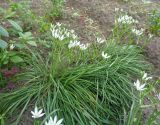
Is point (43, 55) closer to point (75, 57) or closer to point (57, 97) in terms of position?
point (75, 57)

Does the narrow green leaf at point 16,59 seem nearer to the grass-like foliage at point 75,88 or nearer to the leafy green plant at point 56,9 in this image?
the grass-like foliage at point 75,88

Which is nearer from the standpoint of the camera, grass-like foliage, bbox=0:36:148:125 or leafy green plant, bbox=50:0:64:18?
grass-like foliage, bbox=0:36:148:125

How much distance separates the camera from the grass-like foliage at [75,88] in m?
2.76

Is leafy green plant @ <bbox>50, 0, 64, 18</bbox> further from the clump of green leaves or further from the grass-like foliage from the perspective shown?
the clump of green leaves

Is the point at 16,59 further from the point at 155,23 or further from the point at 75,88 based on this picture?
the point at 155,23

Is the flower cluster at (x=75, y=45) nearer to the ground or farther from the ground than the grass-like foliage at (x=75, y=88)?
farther from the ground

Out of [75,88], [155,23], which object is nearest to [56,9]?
[155,23]

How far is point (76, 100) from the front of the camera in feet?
9.23

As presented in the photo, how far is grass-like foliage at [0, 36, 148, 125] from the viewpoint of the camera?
109 inches

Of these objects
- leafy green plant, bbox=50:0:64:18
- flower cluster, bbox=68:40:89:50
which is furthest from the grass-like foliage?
leafy green plant, bbox=50:0:64:18

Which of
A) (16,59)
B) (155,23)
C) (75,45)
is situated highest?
(75,45)

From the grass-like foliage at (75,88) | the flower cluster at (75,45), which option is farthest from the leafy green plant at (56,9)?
the flower cluster at (75,45)

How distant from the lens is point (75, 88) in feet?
9.63

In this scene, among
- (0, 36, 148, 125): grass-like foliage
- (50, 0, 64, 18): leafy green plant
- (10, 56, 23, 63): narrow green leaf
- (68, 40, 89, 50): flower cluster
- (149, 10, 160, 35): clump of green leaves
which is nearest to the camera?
(0, 36, 148, 125): grass-like foliage
